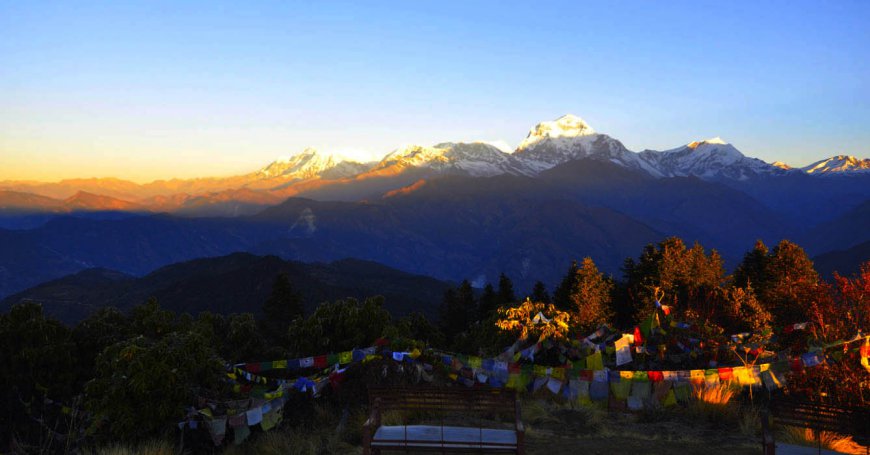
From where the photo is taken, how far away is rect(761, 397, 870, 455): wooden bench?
6527mm

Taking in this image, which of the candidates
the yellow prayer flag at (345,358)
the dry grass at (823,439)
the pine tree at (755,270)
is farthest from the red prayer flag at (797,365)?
the pine tree at (755,270)

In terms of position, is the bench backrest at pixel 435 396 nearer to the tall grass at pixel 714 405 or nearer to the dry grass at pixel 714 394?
the tall grass at pixel 714 405

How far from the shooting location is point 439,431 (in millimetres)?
7023

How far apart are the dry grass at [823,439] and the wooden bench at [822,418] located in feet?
1.72

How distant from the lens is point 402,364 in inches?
506

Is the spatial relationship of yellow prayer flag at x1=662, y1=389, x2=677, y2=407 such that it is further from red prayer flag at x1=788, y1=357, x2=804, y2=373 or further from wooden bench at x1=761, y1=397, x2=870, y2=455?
wooden bench at x1=761, y1=397, x2=870, y2=455

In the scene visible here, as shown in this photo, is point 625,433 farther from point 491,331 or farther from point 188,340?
point 491,331

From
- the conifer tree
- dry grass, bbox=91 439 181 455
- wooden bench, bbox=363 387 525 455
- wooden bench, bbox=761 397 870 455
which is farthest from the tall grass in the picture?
the conifer tree

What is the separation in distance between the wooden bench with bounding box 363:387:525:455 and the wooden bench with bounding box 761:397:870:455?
2.84m

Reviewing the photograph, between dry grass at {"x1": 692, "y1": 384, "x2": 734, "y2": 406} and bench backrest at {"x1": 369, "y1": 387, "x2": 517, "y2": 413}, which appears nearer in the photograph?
bench backrest at {"x1": 369, "y1": 387, "x2": 517, "y2": 413}

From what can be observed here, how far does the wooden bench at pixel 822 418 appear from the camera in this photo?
6.53 metres

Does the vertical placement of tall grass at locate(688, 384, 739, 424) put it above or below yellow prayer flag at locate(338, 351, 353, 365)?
below

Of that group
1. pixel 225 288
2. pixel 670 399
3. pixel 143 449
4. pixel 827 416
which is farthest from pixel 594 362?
pixel 225 288

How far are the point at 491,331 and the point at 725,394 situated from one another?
1823cm
